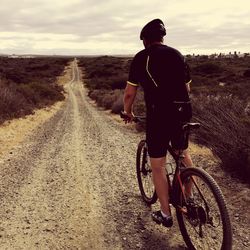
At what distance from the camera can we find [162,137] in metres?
3.55

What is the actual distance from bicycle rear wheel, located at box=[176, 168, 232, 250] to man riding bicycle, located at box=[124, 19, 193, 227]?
1.17ft

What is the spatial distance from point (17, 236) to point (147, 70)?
7.85 ft

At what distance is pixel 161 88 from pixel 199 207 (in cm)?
119

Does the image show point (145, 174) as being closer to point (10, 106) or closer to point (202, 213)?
point (202, 213)

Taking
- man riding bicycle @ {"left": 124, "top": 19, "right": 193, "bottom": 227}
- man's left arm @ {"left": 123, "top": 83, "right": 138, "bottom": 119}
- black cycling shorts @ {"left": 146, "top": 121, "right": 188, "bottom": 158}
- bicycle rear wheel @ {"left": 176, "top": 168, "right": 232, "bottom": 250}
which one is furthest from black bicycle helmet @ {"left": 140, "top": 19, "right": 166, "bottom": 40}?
bicycle rear wheel @ {"left": 176, "top": 168, "right": 232, "bottom": 250}

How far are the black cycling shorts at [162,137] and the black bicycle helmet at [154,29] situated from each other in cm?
86

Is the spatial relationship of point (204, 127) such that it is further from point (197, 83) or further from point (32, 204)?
point (197, 83)

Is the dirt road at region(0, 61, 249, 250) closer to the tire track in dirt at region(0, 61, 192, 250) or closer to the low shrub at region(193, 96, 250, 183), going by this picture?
the tire track in dirt at region(0, 61, 192, 250)

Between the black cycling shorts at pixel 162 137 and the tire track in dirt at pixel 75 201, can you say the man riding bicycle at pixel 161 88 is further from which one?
the tire track in dirt at pixel 75 201

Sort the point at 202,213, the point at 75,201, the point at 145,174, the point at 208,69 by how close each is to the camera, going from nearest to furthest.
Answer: the point at 202,213 < the point at 145,174 < the point at 75,201 < the point at 208,69

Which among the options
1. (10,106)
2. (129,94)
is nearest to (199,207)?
(129,94)

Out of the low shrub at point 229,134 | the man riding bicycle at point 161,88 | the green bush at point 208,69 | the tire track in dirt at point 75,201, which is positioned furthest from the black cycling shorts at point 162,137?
the green bush at point 208,69

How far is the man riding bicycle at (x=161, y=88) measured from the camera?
343cm

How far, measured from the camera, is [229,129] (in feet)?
20.2
